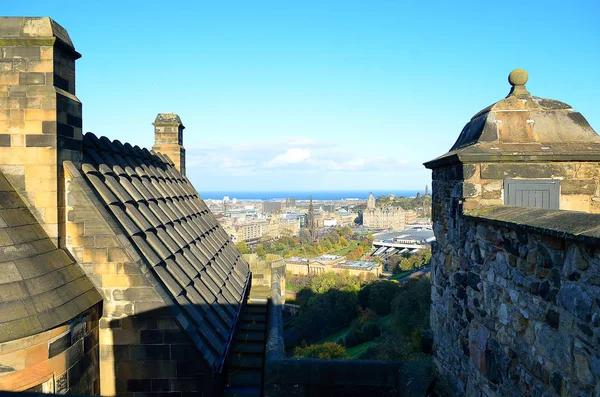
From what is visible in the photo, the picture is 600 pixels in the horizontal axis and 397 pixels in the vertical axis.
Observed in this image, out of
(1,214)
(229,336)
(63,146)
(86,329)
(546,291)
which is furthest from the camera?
(229,336)

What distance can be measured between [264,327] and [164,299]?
15.9 ft

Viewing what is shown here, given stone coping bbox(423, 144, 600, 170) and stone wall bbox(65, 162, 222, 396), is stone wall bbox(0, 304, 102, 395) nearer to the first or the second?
stone wall bbox(65, 162, 222, 396)

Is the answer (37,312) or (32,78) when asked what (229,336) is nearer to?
(37,312)

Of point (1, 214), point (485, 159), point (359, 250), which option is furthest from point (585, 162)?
point (359, 250)

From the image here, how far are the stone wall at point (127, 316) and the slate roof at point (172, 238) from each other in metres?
0.20

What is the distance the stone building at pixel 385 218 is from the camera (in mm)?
163125

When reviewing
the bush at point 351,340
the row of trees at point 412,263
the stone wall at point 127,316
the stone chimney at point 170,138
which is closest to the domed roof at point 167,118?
the stone chimney at point 170,138

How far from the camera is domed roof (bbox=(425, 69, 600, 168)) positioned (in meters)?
4.71

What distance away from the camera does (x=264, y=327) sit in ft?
29.6

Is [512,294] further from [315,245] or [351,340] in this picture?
[315,245]

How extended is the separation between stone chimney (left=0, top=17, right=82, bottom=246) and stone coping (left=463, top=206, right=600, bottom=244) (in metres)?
4.12

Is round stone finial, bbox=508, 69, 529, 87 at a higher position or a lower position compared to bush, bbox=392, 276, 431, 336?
higher

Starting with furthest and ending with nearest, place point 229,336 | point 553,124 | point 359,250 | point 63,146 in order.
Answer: point 359,250 < point 229,336 < point 553,124 < point 63,146

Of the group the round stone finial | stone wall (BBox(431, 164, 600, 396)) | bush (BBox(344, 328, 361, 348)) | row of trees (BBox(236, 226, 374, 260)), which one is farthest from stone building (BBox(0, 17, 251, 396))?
row of trees (BBox(236, 226, 374, 260))
